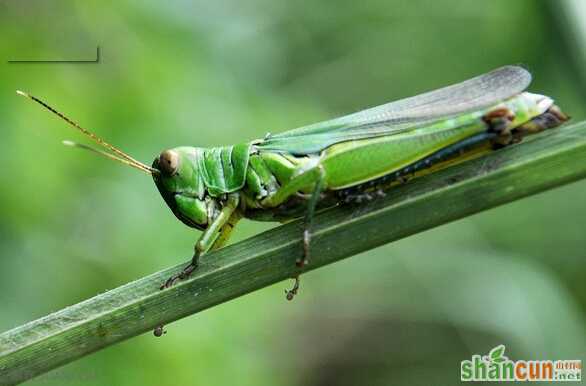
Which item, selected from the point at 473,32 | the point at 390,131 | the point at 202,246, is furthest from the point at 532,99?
the point at 473,32

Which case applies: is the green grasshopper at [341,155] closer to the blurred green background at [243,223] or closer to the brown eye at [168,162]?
the brown eye at [168,162]

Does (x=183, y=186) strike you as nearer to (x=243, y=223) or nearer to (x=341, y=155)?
(x=341, y=155)

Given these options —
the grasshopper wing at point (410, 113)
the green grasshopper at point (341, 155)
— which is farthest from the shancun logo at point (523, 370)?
the grasshopper wing at point (410, 113)

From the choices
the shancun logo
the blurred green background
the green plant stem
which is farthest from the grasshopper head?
the shancun logo

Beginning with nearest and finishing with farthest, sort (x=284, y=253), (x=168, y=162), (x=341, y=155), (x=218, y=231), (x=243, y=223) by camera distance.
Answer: (x=284, y=253), (x=341, y=155), (x=218, y=231), (x=168, y=162), (x=243, y=223)

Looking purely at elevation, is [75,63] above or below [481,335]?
above

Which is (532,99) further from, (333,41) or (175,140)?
(333,41)

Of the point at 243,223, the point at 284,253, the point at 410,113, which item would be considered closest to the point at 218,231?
the point at 284,253
